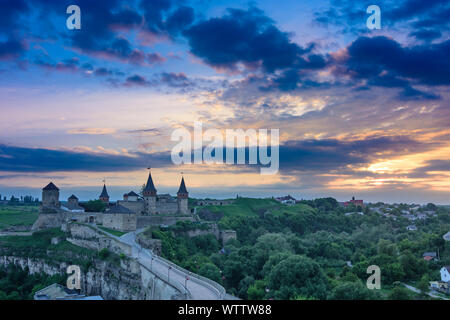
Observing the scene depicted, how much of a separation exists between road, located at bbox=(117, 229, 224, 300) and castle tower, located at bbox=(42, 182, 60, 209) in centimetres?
2276

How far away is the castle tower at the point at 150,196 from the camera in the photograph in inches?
2736

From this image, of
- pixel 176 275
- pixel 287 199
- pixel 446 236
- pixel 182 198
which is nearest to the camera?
pixel 176 275

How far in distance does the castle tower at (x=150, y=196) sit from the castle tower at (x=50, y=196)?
14.3 metres

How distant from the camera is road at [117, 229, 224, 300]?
91.8 ft

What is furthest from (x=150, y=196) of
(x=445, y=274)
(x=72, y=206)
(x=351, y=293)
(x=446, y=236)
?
(x=446, y=236)

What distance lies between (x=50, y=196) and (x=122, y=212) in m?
15.4

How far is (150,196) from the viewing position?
69688 mm

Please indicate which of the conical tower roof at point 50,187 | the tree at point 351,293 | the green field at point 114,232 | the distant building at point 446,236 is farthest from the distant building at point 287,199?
the tree at point 351,293

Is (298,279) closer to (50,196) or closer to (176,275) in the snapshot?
(176,275)

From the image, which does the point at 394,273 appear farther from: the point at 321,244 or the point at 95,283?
the point at 95,283

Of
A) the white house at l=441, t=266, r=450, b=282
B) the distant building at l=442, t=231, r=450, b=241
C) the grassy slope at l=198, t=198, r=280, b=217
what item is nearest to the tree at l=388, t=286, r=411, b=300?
the white house at l=441, t=266, r=450, b=282

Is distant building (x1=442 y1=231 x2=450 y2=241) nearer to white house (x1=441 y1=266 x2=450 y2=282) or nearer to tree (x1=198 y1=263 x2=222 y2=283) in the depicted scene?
white house (x1=441 y1=266 x2=450 y2=282)
